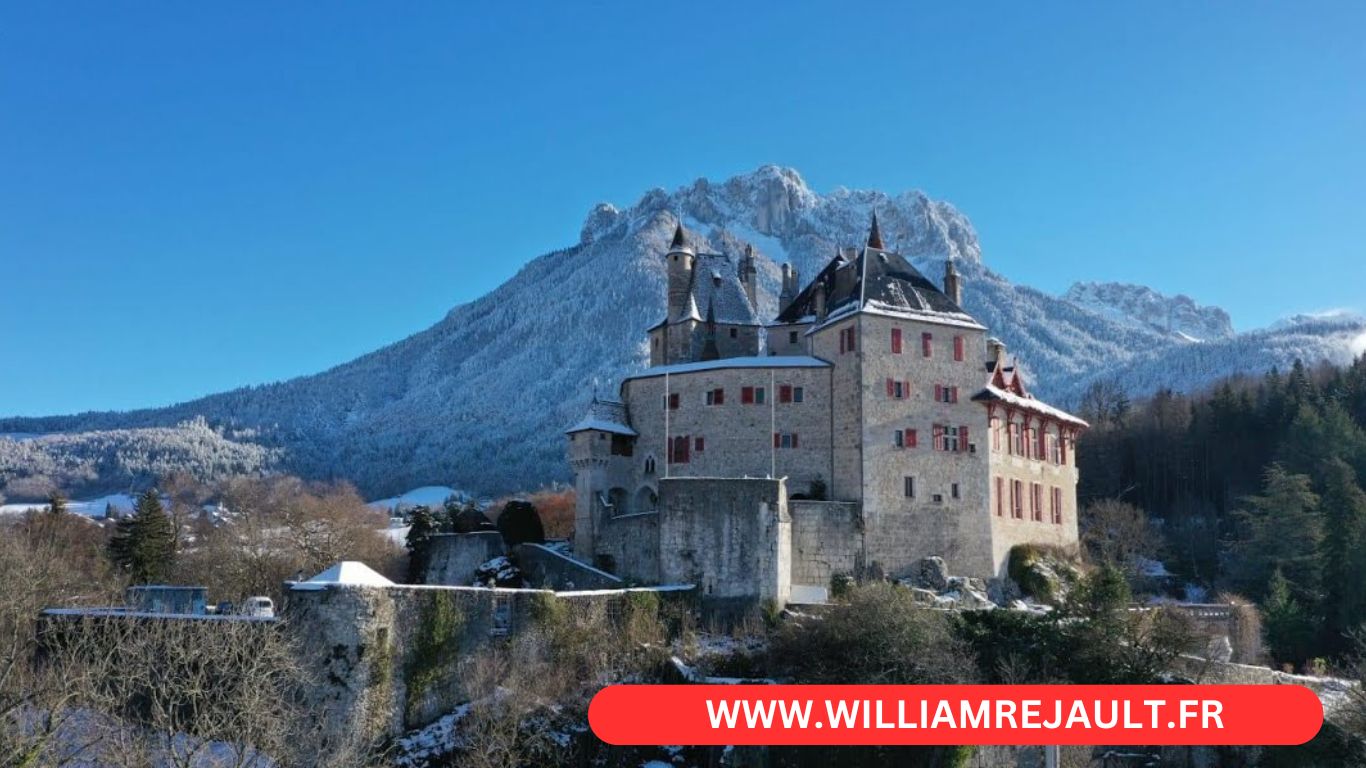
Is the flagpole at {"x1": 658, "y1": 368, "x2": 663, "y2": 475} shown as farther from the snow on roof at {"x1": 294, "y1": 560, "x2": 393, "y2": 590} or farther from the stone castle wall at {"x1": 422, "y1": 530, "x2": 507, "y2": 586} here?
the snow on roof at {"x1": 294, "y1": 560, "x2": 393, "y2": 590}

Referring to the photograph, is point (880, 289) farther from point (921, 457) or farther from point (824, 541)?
point (824, 541)

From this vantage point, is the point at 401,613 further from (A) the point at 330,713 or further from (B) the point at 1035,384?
(B) the point at 1035,384

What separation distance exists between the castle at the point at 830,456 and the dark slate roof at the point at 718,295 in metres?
3.73

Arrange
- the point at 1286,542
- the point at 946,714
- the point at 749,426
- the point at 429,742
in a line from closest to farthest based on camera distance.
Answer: the point at 946,714 < the point at 429,742 < the point at 749,426 < the point at 1286,542

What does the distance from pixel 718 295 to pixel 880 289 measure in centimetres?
1087

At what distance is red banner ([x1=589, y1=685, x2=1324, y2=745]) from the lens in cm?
3484

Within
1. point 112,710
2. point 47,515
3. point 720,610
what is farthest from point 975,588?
point 47,515

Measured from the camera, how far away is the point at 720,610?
5188cm

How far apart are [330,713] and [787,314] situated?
35.5 m

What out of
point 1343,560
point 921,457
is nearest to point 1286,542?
point 1343,560

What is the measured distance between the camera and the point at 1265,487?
8250 cm

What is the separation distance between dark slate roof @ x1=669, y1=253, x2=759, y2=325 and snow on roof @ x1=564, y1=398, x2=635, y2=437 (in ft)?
21.6

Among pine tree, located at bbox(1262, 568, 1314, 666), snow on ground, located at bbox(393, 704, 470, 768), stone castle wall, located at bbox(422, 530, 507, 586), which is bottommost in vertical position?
snow on ground, located at bbox(393, 704, 470, 768)

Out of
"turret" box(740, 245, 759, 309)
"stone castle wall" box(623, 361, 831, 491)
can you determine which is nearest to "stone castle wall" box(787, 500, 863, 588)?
"stone castle wall" box(623, 361, 831, 491)
